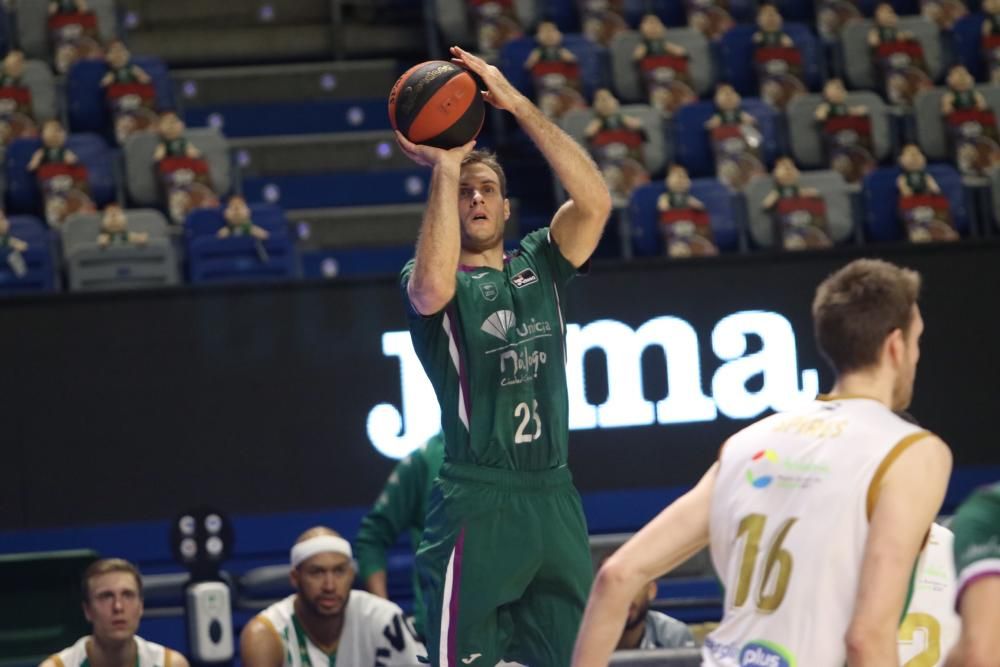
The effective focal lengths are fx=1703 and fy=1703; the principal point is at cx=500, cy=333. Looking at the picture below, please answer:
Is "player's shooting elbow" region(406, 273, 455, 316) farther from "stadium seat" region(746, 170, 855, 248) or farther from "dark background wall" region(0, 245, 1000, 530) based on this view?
"stadium seat" region(746, 170, 855, 248)

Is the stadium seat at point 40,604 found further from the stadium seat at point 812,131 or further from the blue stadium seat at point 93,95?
the stadium seat at point 812,131

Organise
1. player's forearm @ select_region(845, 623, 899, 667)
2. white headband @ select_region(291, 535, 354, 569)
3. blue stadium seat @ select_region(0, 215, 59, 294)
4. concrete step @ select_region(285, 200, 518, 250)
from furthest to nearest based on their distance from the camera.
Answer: concrete step @ select_region(285, 200, 518, 250), blue stadium seat @ select_region(0, 215, 59, 294), white headband @ select_region(291, 535, 354, 569), player's forearm @ select_region(845, 623, 899, 667)

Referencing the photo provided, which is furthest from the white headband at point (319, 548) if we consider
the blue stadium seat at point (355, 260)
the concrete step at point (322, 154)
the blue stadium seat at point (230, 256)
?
the concrete step at point (322, 154)

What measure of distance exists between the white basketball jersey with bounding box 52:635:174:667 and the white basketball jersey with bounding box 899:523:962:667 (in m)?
4.15

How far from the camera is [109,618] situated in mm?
6996

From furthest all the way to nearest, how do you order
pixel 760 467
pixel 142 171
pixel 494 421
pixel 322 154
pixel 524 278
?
pixel 322 154 → pixel 142 171 → pixel 524 278 → pixel 494 421 → pixel 760 467

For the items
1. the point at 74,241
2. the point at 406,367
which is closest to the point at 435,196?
the point at 406,367

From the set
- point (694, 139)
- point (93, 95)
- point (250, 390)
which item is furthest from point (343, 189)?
point (250, 390)

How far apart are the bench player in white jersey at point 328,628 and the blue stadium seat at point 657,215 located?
5.35m

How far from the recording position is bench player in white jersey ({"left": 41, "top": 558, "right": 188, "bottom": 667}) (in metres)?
7.00

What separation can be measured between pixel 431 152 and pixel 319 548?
10.3ft

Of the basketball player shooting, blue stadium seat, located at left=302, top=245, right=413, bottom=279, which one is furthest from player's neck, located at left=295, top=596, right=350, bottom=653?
blue stadium seat, located at left=302, top=245, right=413, bottom=279

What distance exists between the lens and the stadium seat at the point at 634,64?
45.1ft

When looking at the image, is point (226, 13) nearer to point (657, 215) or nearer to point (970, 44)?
point (657, 215)
